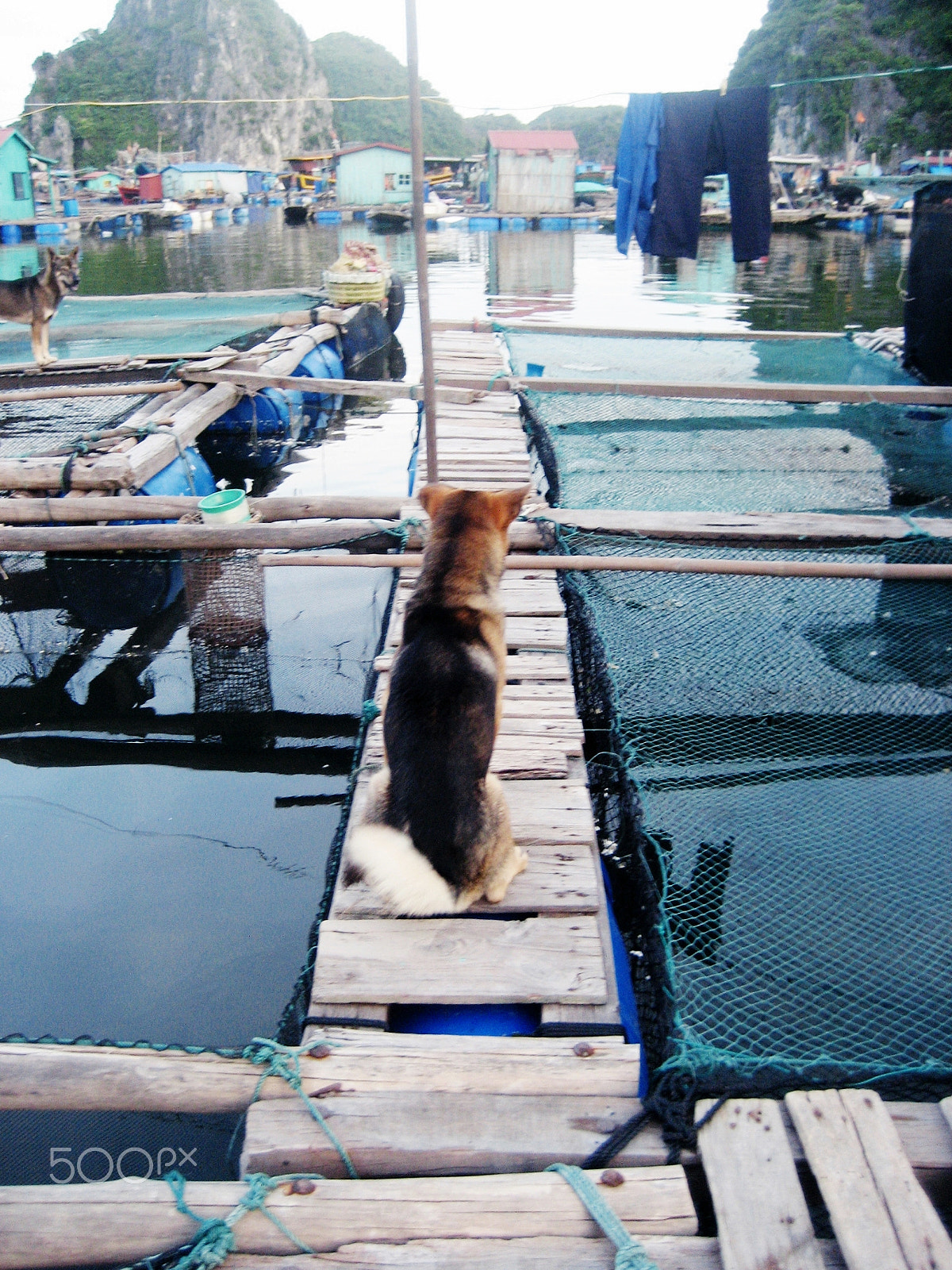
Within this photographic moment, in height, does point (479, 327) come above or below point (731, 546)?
above

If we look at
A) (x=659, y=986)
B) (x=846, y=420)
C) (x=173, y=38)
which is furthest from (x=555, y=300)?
(x=173, y=38)

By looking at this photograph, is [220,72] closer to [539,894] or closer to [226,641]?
[226,641]

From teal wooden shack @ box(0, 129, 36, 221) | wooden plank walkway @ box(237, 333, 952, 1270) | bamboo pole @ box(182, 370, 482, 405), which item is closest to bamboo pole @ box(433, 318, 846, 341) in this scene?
bamboo pole @ box(182, 370, 482, 405)

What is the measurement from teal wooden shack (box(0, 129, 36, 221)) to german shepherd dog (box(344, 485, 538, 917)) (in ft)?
173

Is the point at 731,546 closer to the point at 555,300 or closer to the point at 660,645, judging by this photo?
the point at 660,645

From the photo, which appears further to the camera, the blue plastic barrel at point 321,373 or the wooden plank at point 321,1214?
the blue plastic barrel at point 321,373

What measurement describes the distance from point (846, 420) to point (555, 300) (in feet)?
46.1

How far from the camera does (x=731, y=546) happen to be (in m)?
5.77

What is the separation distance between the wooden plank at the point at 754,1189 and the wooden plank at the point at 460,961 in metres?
0.55

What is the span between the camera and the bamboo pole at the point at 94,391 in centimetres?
925

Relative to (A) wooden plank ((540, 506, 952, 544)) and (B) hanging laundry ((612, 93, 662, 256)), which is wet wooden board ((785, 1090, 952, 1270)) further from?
(B) hanging laundry ((612, 93, 662, 256))

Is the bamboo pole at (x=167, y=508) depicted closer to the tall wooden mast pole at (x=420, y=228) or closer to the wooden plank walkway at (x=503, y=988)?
the tall wooden mast pole at (x=420, y=228)

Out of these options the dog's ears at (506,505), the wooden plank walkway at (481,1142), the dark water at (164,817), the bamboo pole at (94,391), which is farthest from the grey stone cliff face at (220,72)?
the wooden plank walkway at (481,1142)

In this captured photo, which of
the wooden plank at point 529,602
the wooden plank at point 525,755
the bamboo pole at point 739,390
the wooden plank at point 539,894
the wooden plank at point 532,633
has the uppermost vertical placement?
the bamboo pole at point 739,390
